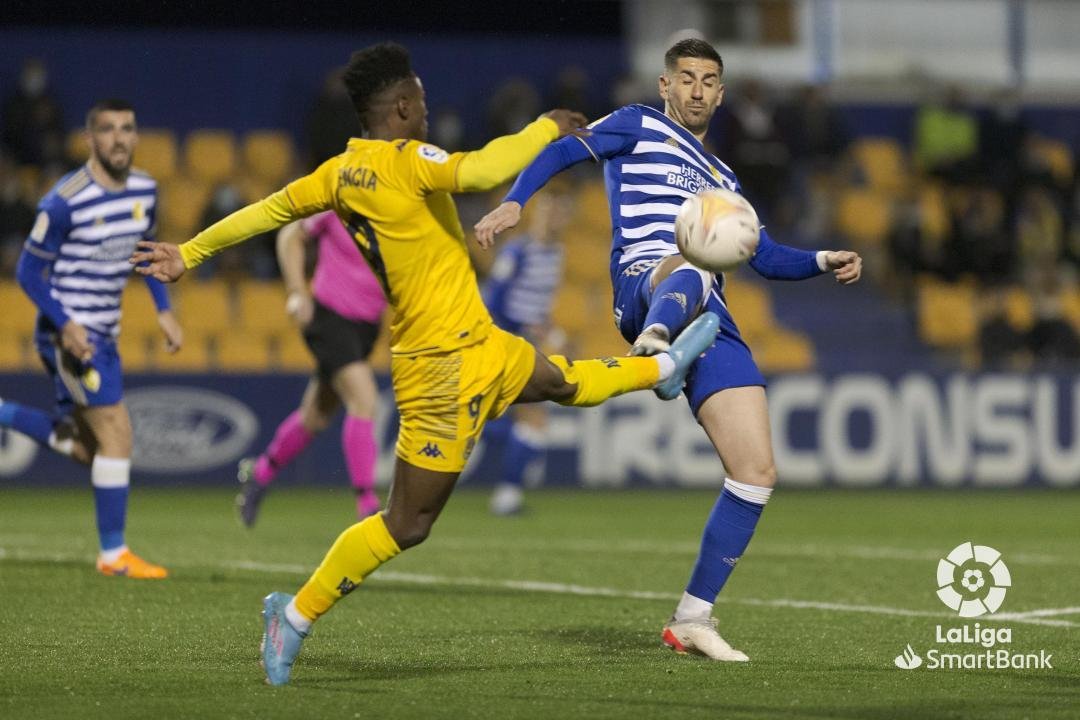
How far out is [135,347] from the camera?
1680cm

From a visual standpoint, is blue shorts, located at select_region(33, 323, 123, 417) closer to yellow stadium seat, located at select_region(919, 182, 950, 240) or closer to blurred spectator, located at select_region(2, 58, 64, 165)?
blurred spectator, located at select_region(2, 58, 64, 165)

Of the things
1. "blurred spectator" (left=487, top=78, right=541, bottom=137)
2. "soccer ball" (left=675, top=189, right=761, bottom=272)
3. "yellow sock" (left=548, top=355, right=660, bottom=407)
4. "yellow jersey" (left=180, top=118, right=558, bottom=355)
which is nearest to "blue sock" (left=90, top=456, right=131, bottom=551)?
"yellow jersey" (left=180, top=118, right=558, bottom=355)

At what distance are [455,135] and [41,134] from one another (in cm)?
433

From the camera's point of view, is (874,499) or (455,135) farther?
(455,135)

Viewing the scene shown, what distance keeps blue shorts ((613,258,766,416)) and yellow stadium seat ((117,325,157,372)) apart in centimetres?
971

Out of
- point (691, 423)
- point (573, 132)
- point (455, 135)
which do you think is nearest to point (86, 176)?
point (573, 132)

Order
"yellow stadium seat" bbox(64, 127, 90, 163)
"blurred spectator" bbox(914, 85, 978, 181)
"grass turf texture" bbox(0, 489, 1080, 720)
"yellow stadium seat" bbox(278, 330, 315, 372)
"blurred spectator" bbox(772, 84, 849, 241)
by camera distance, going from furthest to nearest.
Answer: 1. "blurred spectator" bbox(914, 85, 978, 181)
2. "blurred spectator" bbox(772, 84, 849, 241)
3. "yellow stadium seat" bbox(64, 127, 90, 163)
4. "yellow stadium seat" bbox(278, 330, 315, 372)
5. "grass turf texture" bbox(0, 489, 1080, 720)

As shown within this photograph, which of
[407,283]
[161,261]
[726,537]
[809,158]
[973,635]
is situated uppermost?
[161,261]

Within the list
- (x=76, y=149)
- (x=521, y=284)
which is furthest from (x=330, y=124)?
(x=521, y=284)

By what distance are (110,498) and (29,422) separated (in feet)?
2.56

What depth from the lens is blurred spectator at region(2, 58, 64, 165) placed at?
17938 mm

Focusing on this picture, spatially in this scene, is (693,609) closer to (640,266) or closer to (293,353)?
(640,266)

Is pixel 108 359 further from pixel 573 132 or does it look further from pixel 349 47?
pixel 349 47

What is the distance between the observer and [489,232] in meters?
Answer: 5.89
